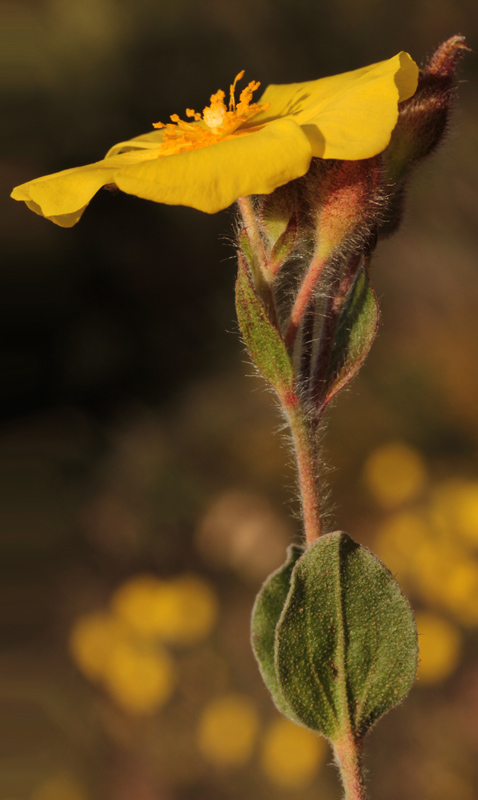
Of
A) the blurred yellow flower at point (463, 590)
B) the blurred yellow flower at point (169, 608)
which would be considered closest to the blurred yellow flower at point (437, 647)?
the blurred yellow flower at point (463, 590)

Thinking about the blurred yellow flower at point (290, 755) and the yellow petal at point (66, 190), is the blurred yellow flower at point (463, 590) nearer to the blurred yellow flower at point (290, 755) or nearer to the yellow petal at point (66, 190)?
the blurred yellow flower at point (290, 755)

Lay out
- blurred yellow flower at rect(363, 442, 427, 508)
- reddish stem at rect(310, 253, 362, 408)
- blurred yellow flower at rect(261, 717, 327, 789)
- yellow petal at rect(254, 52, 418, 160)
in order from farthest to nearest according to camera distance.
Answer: blurred yellow flower at rect(363, 442, 427, 508) < blurred yellow flower at rect(261, 717, 327, 789) < reddish stem at rect(310, 253, 362, 408) < yellow petal at rect(254, 52, 418, 160)

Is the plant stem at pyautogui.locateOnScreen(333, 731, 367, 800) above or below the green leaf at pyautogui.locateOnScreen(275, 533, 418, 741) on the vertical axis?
below

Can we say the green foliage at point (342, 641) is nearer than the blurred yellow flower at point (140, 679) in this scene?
Yes

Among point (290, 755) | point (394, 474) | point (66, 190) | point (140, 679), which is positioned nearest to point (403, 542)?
point (394, 474)

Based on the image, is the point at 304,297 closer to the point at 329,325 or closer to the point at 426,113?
the point at 329,325

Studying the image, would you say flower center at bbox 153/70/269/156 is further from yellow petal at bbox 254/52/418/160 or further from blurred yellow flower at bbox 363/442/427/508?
blurred yellow flower at bbox 363/442/427/508

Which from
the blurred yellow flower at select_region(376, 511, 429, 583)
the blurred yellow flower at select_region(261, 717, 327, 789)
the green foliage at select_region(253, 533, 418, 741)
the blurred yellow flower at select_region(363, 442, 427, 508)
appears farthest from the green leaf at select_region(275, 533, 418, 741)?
the blurred yellow flower at select_region(363, 442, 427, 508)
